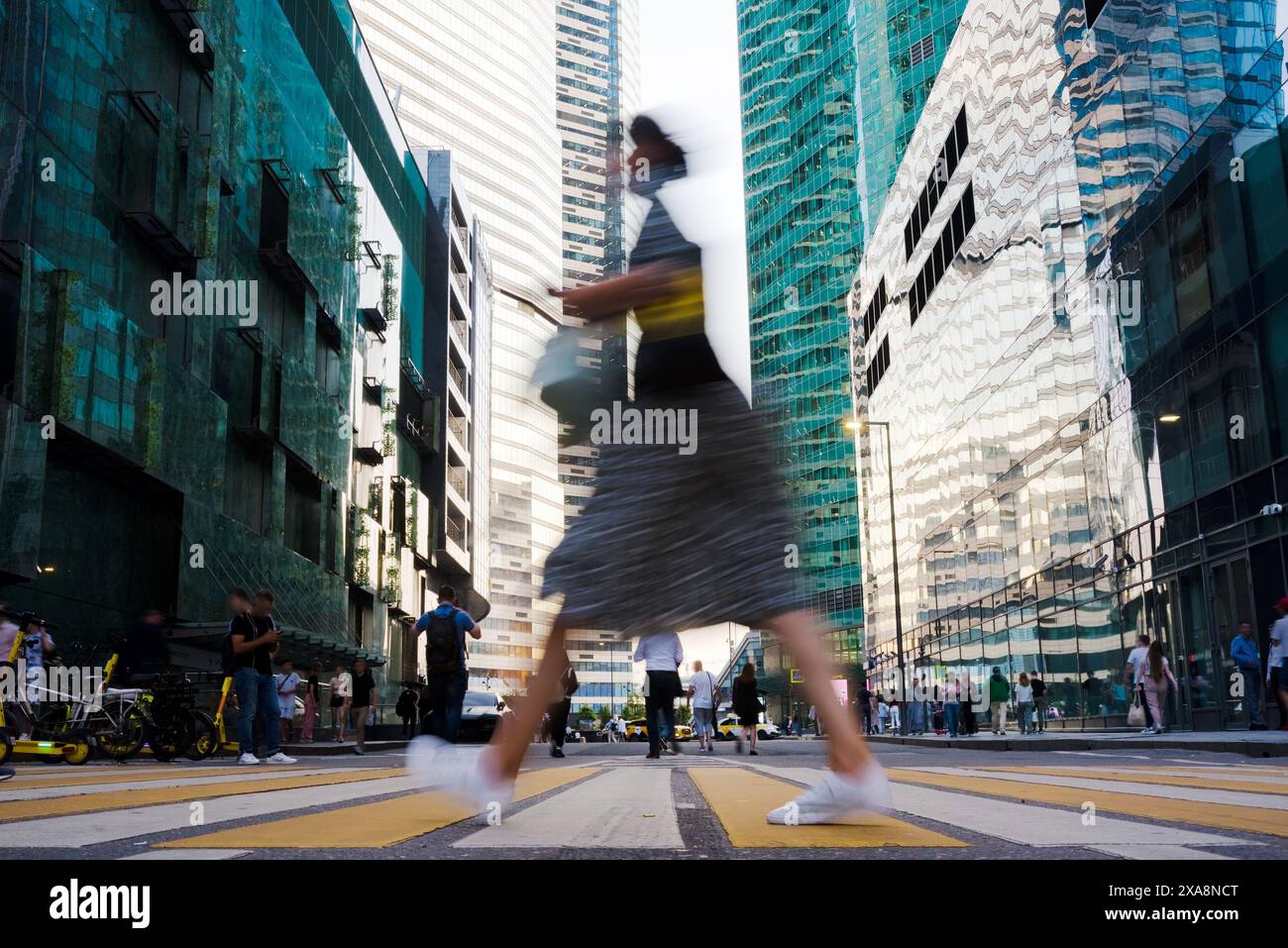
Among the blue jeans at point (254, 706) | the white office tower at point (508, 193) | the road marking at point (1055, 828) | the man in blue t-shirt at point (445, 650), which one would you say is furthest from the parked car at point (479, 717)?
the road marking at point (1055, 828)

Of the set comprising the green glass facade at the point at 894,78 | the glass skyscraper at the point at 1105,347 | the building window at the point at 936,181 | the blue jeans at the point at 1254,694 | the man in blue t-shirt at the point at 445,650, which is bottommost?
the blue jeans at the point at 1254,694

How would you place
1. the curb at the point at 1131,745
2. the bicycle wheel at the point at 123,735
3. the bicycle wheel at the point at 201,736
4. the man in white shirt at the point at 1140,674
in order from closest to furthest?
the curb at the point at 1131,745
the bicycle wheel at the point at 123,735
the bicycle wheel at the point at 201,736
the man in white shirt at the point at 1140,674

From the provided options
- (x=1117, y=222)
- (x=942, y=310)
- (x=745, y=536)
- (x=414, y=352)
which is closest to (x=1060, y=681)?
(x=1117, y=222)

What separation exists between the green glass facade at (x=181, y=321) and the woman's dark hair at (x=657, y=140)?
55.0 feet

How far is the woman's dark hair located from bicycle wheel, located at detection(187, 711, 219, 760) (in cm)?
1202

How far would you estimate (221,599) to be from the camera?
2627 centimetres

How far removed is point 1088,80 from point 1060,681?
15031 millimetres

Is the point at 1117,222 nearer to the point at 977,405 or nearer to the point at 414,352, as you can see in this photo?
the point at 977,405

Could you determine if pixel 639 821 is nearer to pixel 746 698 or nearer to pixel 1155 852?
pixel 1155 852

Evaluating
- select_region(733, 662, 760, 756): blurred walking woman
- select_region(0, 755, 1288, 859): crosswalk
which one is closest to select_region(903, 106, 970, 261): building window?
select_region(733, 662, 760, 756): blurred walking woman

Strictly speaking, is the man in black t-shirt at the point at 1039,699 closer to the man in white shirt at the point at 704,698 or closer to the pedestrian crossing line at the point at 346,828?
the man in white shirt at the point at 704,698

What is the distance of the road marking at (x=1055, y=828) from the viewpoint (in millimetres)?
2482

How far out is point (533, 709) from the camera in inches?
140

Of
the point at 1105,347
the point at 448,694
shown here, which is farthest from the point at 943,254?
the point at 448,694
